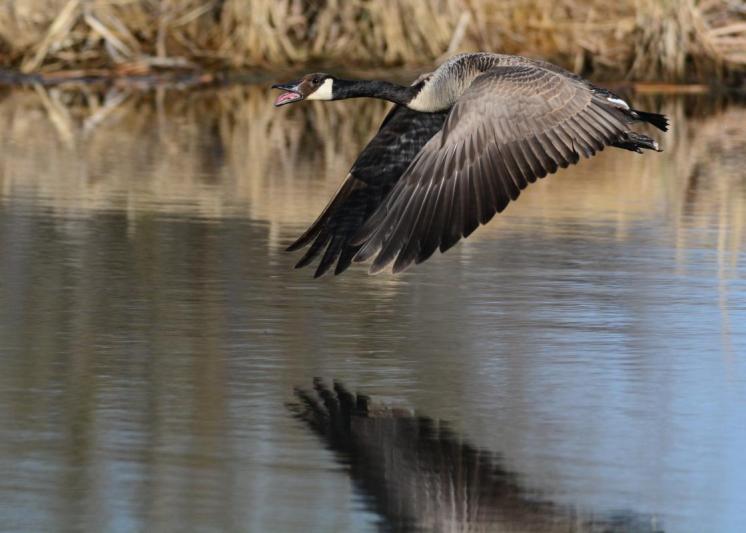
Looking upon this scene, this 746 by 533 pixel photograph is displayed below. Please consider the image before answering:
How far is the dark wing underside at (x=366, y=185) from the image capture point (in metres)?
8.49

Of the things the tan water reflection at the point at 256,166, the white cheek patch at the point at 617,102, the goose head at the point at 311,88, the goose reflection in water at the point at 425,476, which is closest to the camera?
the goose reflection in water at the point at 425,476

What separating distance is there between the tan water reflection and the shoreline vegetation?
5.10ft

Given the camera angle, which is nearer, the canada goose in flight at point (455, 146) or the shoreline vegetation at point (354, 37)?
the canada goose in flight at point (455, 146)

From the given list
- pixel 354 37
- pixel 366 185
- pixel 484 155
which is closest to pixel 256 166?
pixel 366 185

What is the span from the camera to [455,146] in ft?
25.0

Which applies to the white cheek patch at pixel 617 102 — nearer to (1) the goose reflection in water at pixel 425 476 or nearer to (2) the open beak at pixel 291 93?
(2) the open beak at pixel 291 93

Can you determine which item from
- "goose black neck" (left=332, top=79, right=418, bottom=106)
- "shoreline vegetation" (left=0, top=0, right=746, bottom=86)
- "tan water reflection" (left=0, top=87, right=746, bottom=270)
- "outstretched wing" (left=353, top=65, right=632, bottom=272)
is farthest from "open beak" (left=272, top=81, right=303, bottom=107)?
"shoreline vegetation" (left=0, top=0, right=746, bottom=86)

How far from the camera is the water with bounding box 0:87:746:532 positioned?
5480mm

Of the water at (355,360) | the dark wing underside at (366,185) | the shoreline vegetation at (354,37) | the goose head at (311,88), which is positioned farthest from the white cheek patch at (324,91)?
the shoreline vegetation at (354,37)

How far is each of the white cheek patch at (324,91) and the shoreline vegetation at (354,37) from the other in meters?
11.8

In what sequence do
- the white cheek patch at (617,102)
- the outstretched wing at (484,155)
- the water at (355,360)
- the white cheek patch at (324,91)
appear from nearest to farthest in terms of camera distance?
the water at (355,360) < the outstretched wing at (484,155) < the white cheek patch at (617,102) < the white cheek patch at (324,91)

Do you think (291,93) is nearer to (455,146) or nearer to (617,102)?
(455,146)

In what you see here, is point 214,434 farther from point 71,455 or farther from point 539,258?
point 539,258

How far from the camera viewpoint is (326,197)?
1212cm
